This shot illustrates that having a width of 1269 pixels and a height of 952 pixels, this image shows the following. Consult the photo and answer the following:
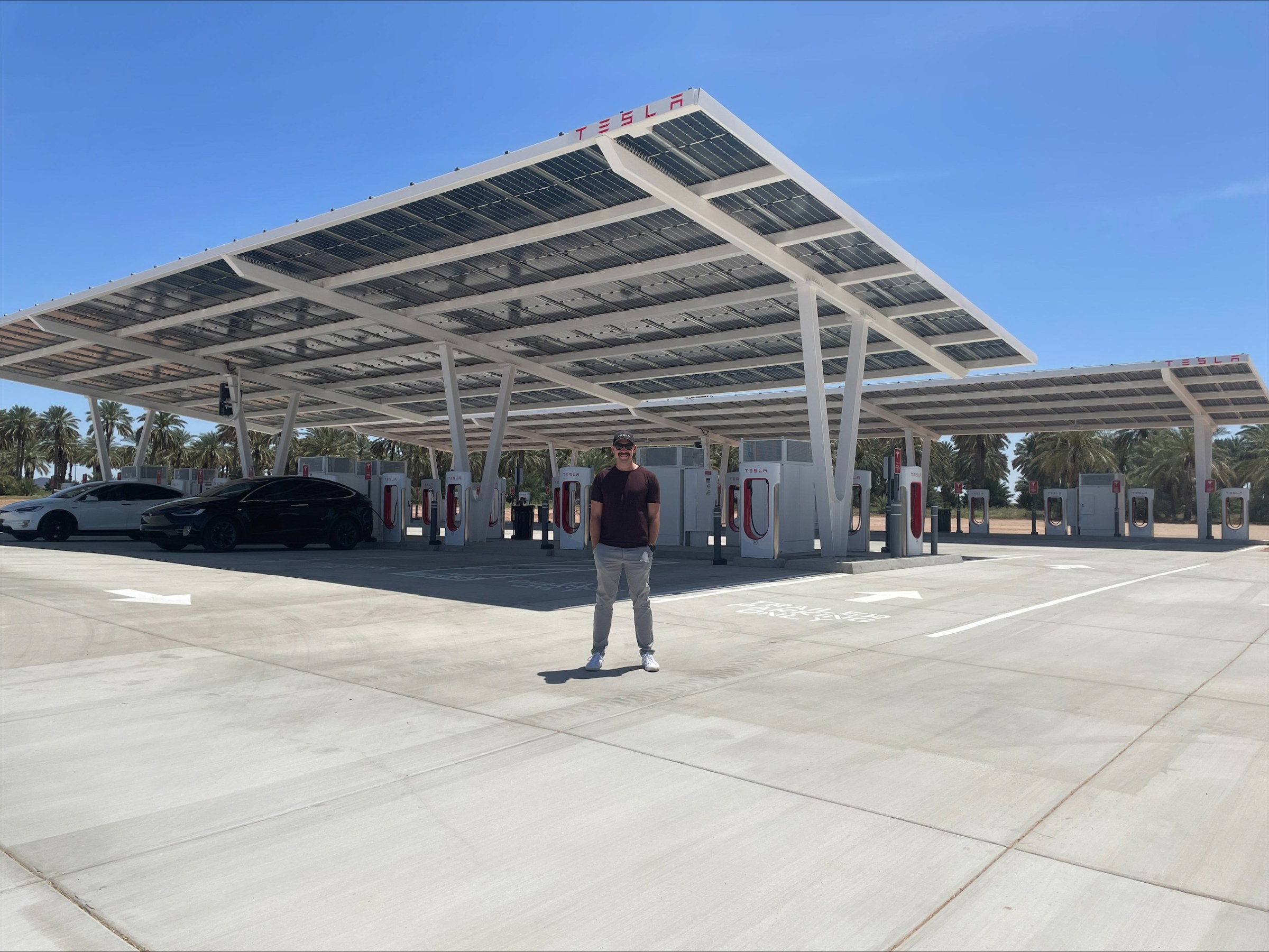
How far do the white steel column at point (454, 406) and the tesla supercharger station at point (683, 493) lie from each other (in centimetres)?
641

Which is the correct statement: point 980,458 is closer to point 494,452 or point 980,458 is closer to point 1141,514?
point 1141,514

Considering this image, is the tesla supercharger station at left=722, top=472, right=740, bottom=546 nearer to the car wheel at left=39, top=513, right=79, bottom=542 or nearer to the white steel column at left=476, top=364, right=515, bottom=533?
the white steel column at left=476, top=364, right=515, bottom=533

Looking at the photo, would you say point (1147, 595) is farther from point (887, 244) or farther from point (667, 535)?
point (667, 535)

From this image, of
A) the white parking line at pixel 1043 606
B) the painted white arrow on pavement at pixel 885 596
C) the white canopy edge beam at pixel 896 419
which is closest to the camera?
the white parking line at pixel 1043 606

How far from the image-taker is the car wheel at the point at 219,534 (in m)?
17.7

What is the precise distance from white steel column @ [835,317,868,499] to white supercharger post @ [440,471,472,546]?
10088 mm

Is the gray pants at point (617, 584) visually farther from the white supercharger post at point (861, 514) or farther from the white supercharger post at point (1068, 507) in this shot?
the white supercharger post at point (1068, 507)

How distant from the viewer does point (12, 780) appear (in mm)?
4121

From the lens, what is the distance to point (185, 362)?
2969cm

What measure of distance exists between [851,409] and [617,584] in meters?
14.3

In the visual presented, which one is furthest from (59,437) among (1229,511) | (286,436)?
(1229,511)

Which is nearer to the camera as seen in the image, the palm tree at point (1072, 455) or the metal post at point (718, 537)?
the metal post at point (718, 537)

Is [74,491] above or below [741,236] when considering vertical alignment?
below

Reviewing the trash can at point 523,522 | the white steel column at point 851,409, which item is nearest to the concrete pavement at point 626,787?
the white steel column at point 851,409
